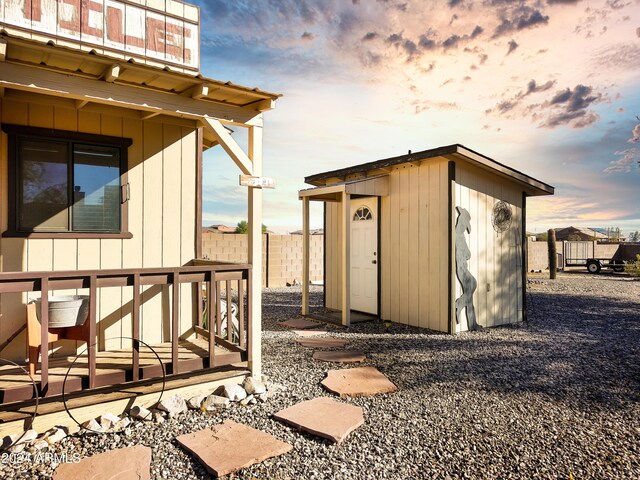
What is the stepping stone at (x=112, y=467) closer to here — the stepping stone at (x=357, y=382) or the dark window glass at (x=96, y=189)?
the stepping stone at (x=357, y=382)

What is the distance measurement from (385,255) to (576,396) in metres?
3.99

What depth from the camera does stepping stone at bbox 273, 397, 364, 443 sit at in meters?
2.82

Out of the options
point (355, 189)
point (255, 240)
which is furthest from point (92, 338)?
point (355, 189)

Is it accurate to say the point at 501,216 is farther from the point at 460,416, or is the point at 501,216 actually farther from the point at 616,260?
the point at 616,260

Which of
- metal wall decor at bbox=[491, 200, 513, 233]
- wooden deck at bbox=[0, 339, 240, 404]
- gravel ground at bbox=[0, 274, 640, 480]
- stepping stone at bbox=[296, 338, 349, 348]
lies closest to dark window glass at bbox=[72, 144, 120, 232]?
wooden deck at bbox=[0, 339, 240, 404]

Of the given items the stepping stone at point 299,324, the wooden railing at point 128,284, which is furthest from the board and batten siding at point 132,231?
the stepping stone at point 299,324

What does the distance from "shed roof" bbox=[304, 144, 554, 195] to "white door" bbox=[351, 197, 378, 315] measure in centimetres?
59

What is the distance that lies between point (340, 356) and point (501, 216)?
425 centimetres

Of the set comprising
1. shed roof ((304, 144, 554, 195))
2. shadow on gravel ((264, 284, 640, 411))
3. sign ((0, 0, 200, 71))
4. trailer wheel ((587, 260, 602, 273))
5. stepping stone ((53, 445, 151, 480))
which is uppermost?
sign ((0, 0, 200, 71))

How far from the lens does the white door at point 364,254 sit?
744cm

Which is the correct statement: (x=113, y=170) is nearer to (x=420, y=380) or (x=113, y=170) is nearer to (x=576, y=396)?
(x=420, y=380)

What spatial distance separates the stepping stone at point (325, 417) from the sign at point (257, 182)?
2.01 m

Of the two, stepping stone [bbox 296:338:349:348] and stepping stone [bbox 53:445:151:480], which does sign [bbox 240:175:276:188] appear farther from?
stepping stone [bbox 296:338:349:348]

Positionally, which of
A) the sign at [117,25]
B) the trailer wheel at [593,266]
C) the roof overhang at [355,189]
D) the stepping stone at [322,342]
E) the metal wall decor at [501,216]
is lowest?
the stepping stone at [322,342]
